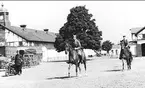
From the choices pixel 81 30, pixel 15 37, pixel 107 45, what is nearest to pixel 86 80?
pixel 81 30

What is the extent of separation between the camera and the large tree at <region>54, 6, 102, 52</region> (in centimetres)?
4688

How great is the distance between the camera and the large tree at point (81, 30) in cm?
4688

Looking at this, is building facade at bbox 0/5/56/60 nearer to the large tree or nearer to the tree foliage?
the large tree

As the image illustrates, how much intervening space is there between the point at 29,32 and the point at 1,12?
325 inches

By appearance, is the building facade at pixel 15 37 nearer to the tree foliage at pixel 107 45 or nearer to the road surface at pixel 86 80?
the road surface at pixel 86 80

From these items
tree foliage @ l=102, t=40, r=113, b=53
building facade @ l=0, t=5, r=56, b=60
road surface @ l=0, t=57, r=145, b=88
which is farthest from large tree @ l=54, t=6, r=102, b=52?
tree foliage @ l=102, t=40, r=113, b=53

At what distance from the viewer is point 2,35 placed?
62719 mm

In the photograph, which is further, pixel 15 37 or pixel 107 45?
pixel 107 45

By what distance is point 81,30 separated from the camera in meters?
48.0

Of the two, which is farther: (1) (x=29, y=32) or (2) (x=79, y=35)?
(1) (x=29, y=32)

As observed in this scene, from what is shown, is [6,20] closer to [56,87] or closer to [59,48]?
[59,48]

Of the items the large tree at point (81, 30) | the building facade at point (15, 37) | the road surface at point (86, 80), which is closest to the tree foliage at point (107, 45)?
the building facade at point (15, 37)

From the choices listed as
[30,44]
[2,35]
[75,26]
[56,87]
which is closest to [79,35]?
[75,26]

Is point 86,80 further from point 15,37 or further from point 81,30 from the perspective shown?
point 15,37
